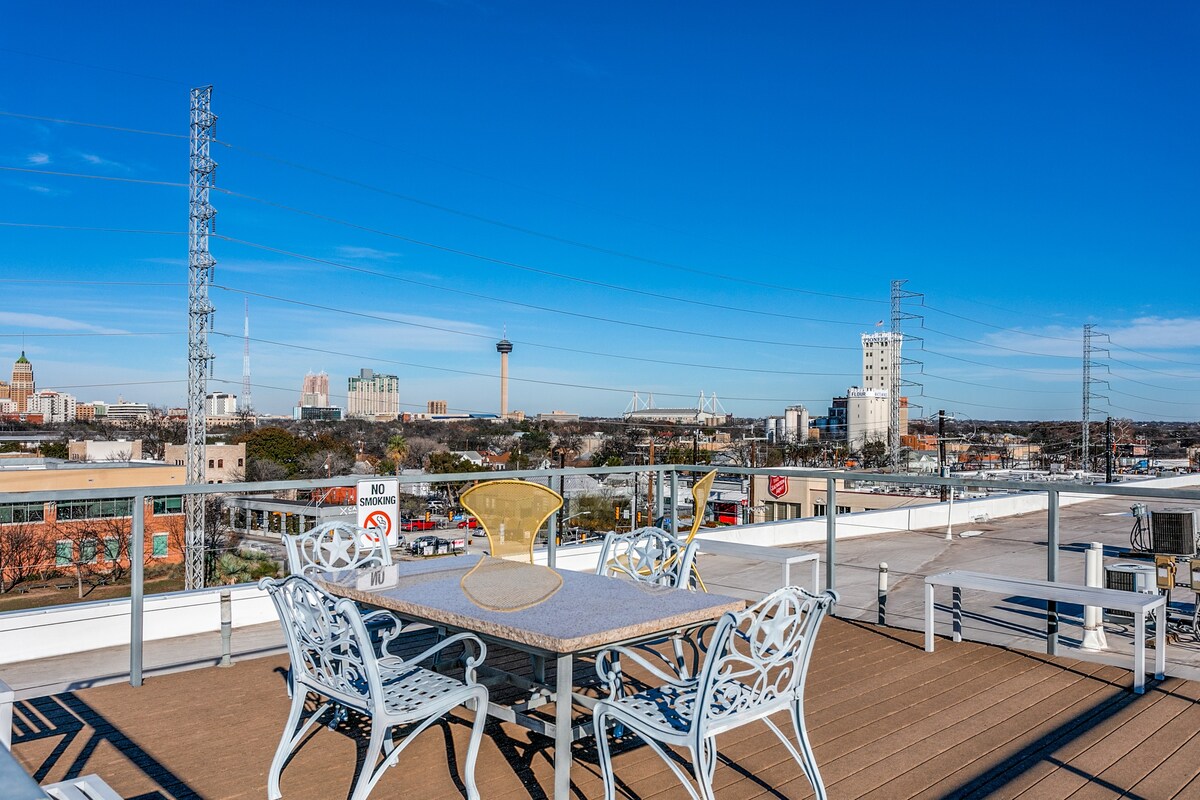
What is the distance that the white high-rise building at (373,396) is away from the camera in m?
45.0

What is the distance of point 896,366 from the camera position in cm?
4716

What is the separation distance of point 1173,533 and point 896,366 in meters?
42.8

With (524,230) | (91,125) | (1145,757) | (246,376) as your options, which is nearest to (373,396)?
(246,376)

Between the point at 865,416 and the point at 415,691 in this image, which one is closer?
the point at 415,691

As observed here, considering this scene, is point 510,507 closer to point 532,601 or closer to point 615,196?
point 532,601

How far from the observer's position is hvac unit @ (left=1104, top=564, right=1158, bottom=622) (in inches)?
218

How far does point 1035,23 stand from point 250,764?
25720 mm

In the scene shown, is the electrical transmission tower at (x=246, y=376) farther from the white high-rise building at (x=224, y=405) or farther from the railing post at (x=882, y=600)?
the railing post at (x=882, y=600)

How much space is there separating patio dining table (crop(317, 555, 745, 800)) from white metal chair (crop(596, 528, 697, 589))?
0.53 metres

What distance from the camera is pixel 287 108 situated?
29.2 meters

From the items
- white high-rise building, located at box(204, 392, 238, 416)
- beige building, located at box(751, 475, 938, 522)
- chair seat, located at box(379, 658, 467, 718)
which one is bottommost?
beige building, located at box(751, 475, 938, 522)

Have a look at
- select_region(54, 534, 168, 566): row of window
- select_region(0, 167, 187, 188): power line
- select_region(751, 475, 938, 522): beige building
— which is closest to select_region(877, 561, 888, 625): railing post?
select_region(54, 534, 168, 566): row of window

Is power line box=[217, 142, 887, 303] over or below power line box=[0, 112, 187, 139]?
below

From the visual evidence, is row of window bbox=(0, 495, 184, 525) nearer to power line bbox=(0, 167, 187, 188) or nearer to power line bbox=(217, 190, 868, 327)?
power line bbox=(217, 190, 868, 327)
